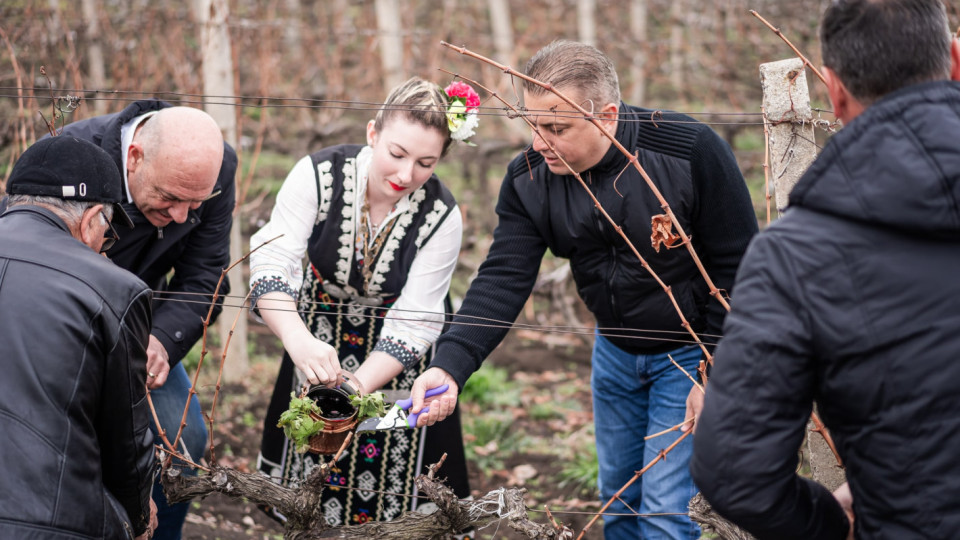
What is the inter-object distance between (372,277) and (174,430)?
91 centimetres

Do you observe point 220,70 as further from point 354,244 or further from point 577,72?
point 577,72

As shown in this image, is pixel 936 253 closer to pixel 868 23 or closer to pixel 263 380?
pixel 868 23

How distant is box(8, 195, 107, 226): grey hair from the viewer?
7.01ft

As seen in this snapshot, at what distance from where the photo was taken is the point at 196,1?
534 centimetres

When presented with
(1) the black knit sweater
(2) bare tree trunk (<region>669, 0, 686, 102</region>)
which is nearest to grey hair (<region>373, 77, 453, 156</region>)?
(1) the black knit sweater

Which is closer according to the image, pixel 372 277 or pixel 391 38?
pixel 372 277

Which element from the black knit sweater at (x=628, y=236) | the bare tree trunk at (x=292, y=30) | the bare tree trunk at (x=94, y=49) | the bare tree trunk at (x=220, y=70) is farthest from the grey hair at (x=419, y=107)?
the bare tree trunk at (x=292, y=30)

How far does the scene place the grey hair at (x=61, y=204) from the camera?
214 centimetres

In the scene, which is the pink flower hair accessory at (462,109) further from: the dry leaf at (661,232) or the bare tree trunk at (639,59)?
the bare tree trunk at (639,59)

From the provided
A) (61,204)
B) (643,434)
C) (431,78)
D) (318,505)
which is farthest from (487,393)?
(431,78)

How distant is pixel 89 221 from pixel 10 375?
45 centimetres

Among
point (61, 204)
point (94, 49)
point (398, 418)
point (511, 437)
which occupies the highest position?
point (94, 49)

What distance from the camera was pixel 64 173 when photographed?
2129 millimetres

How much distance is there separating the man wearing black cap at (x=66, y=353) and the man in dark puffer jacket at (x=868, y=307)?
1.36 m
